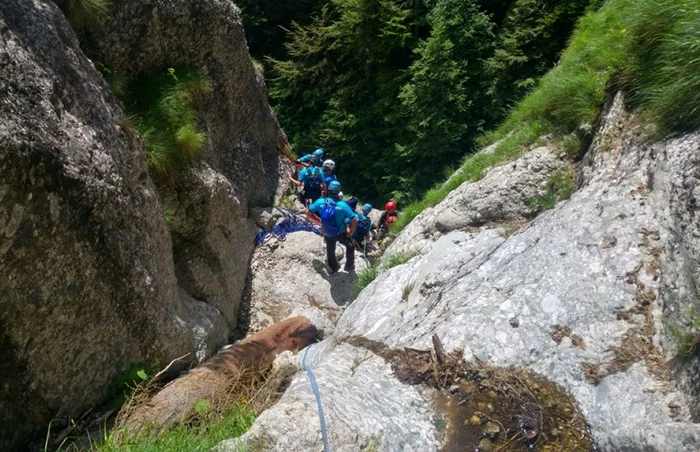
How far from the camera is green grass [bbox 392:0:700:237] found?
211 inches

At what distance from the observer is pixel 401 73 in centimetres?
2241

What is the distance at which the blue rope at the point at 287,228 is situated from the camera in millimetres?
12875

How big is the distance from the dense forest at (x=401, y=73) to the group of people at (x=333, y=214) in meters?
5.34

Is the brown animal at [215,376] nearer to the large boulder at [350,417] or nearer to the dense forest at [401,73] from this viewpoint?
the large boulder at [350,417]

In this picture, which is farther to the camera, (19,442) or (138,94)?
(138,94)

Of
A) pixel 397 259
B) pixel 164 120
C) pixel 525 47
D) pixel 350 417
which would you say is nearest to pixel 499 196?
pixel 397 259

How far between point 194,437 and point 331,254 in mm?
7794

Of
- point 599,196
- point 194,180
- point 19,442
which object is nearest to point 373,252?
point 194,180

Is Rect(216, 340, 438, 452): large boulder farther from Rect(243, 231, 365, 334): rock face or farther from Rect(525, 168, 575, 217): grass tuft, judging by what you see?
Rect(243, 231, 365, 334): rock face

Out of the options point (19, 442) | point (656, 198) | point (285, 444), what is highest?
point (19, 442)

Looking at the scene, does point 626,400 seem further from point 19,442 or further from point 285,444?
point 19,442

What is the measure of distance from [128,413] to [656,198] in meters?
4.99

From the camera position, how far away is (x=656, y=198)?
5180mm

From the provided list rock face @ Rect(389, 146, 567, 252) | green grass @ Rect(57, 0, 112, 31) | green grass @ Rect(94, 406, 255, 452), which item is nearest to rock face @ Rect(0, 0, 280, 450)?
green grass @ Rect(57, 0, 112, 31)
